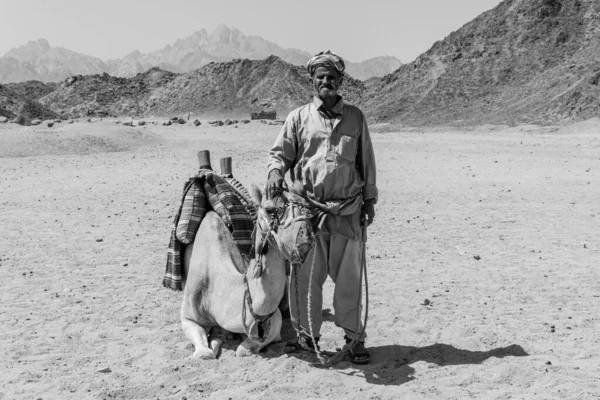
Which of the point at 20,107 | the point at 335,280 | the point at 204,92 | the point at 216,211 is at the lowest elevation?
the point at 335,280

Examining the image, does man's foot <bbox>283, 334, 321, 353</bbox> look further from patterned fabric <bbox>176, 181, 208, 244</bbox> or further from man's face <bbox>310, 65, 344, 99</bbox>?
man's face <bbox>310, 65, 344, 99</bbox>

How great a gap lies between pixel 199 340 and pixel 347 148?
1.91 m

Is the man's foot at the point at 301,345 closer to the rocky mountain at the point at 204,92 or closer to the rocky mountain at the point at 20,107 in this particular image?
the rocky mountain at the point at 20,107

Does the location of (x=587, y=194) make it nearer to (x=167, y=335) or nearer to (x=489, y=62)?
(x=167, y=335)

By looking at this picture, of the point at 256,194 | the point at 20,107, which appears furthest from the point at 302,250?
the point at 20,107

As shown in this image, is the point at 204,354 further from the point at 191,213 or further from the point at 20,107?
the point at 20,107

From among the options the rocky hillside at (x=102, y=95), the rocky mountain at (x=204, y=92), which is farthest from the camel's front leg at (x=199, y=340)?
the rocky hillside at (x=102, y=95)

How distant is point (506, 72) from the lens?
174ft

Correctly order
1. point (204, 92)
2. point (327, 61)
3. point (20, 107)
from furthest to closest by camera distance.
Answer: point (204, 92)
point (20, 107)
point (327, 61)

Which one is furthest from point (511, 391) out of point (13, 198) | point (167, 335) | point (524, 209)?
point (13, 198)

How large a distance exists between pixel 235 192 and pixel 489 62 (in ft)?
→ 178

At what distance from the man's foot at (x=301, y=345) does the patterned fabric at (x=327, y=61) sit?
2075 millimetres

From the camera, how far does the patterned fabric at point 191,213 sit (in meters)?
5.35

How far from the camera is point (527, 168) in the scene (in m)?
16.8
